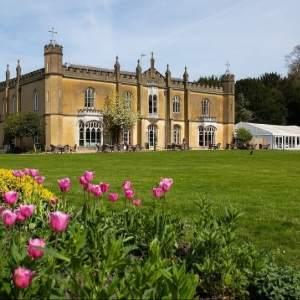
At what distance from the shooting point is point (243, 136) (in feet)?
155

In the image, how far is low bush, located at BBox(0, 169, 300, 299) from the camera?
2.26 metres

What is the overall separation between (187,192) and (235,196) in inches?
47.4

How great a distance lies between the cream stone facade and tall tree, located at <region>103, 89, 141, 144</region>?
1.97 feet

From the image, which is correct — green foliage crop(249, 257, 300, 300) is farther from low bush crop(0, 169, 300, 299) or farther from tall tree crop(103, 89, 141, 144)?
tall tree crop(103, 89, 141, 144)

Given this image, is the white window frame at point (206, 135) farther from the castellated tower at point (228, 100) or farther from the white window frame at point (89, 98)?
the white window frame at point (89, 98)

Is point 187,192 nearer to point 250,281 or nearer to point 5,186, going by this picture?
point 5,186

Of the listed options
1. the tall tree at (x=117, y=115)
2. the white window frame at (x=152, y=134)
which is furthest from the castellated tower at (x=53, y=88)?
the white window frame at (x=152, y=134)

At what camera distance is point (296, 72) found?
57.7 metres

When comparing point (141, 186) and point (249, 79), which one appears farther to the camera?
point (249, 79)

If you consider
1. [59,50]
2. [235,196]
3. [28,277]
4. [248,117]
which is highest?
[59,50]

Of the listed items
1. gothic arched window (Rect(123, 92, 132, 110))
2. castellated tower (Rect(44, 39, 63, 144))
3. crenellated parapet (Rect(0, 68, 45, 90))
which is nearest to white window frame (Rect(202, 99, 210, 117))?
gothic arched window (Rect(123, 92, 132, 110))

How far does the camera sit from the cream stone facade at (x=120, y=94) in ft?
121

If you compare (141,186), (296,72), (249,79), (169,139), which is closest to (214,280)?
(141,186)

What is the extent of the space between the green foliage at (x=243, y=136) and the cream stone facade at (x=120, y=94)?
4.07 ft
